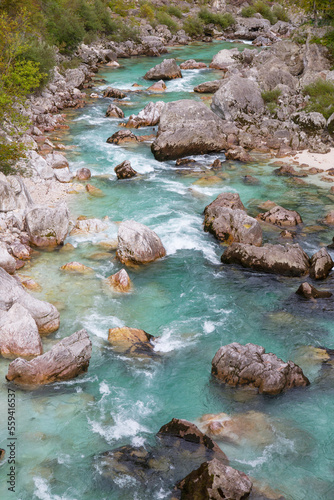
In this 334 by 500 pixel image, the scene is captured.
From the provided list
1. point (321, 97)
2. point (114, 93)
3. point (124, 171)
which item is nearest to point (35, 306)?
point (124, 171)

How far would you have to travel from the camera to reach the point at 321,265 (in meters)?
18.2

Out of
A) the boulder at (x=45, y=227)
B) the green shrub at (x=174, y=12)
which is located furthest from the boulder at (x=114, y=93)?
the green shrub at (x=174, y=12)

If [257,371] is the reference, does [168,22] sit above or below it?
above

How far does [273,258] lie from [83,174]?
504 inches

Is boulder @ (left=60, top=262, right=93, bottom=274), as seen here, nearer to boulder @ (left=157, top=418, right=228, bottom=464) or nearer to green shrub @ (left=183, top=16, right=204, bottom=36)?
boulder @ (left=157, top=418, right=228, bottom=464)

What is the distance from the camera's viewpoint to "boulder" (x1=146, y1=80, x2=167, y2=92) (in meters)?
43.8

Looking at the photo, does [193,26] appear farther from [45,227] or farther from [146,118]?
[45,227]

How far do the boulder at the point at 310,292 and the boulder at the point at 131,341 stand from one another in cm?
598

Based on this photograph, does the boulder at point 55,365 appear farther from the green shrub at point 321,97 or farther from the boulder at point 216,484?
the green shrub at point 321,97

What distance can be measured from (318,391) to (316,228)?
1051cm

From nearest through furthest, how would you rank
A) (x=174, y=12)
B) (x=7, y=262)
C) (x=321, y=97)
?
(x=7, y=262)
(x=321, y=97)
(x=174, y=12)

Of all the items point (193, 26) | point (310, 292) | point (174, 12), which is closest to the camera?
point (310, 292)

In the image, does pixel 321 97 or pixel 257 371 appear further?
pixel 321 97

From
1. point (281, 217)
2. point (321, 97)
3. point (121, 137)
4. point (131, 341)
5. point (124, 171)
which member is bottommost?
point (281, 217)
